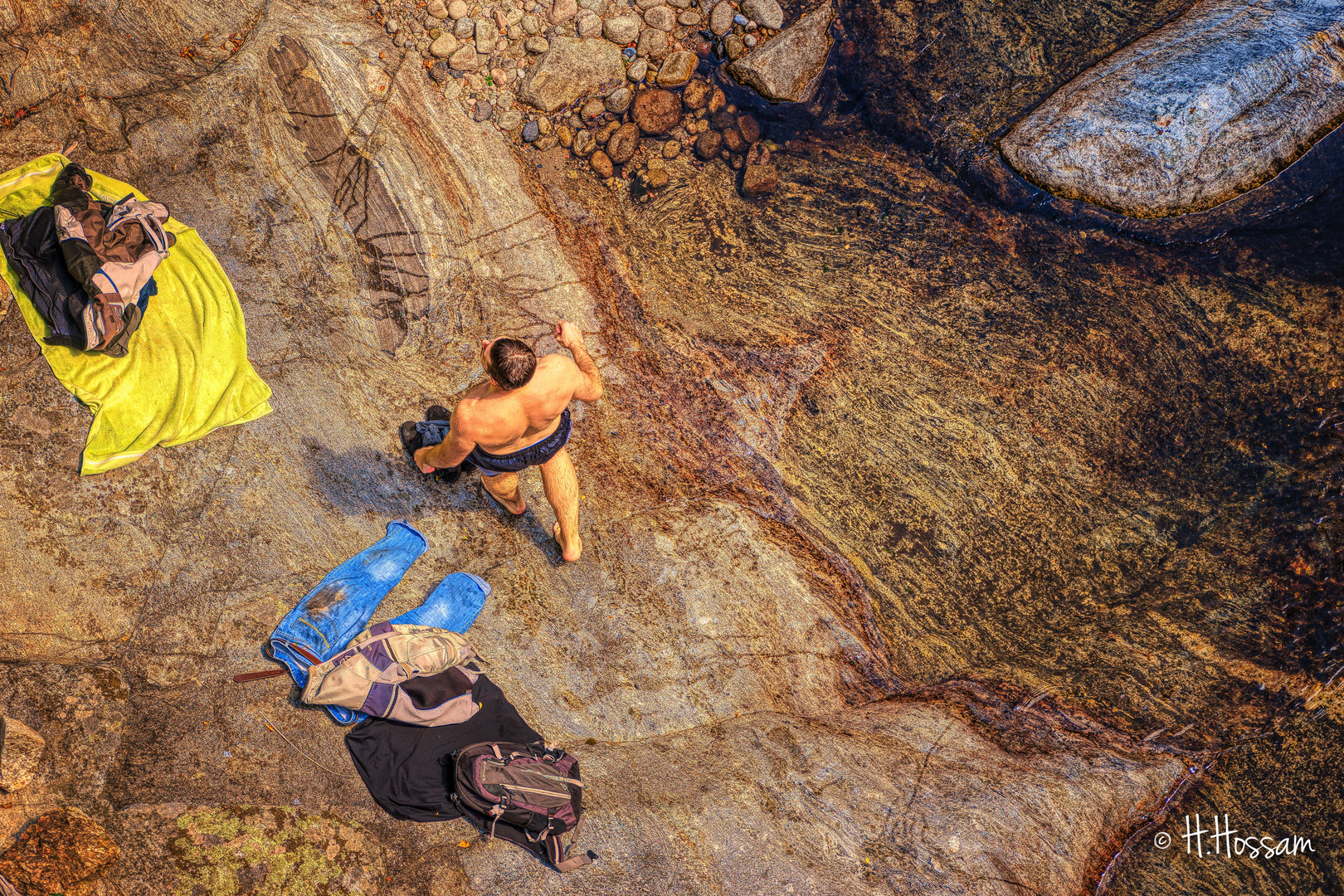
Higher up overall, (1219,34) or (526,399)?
(1219,34)

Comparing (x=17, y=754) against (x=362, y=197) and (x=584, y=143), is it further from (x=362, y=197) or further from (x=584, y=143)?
(x=584, y=143)

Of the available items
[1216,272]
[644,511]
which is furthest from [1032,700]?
[1216,272]

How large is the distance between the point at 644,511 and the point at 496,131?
11.0ft

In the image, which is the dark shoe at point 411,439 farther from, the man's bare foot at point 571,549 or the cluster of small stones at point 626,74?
the cluster of small stones at point 626,74

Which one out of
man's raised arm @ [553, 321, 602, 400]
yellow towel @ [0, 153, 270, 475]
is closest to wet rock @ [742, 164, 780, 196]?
man's raised arm @ [553, 321, 602, 400]

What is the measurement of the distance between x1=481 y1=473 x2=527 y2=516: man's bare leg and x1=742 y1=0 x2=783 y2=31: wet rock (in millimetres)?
4364

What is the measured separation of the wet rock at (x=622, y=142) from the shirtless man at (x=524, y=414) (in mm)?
2511

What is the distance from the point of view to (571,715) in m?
4.06

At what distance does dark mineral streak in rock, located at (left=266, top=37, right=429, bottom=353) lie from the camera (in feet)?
14.9

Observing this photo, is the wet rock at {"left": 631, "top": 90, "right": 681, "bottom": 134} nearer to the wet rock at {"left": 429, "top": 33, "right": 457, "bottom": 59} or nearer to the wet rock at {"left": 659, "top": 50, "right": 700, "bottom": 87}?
the wet rock at {"left": 659, "top": 50, "right": 700, "bottom": 87}

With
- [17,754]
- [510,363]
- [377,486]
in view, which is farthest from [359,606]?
[510,363]

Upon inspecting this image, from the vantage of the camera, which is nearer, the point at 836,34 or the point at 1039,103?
the point at 1039,103

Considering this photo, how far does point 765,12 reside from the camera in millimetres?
5184

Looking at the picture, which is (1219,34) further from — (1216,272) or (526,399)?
(526,399)
